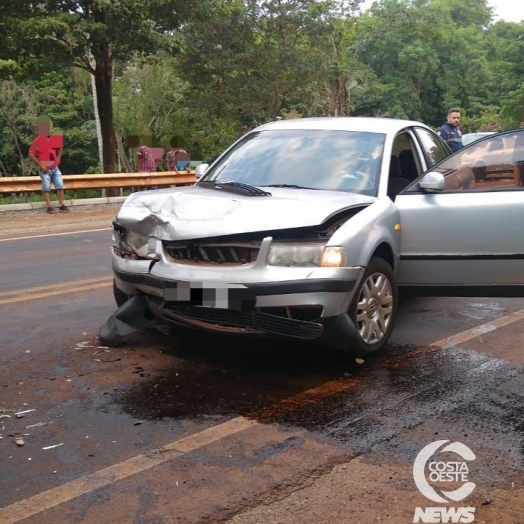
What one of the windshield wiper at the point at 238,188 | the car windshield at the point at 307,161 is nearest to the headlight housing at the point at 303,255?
the windshield wiper at the point at 238,188

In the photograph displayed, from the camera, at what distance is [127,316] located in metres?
5.16

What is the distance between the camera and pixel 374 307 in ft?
16.6

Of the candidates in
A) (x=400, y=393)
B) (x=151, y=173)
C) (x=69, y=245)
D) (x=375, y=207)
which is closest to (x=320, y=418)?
(x=400, y=393)

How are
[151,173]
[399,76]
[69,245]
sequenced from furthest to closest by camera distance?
[399,76] → [151,173] → [69,245]

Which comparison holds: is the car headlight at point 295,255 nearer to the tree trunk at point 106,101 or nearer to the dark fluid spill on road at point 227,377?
the dark fluid spill on road at point 227,377

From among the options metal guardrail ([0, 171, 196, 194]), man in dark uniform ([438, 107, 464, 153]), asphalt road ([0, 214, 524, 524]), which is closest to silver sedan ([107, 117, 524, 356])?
asphalt road ([0, 214, 524, 524])

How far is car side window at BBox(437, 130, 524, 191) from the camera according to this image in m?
5.57

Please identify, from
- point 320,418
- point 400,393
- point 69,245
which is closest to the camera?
point 320,418

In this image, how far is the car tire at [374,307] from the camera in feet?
16.0

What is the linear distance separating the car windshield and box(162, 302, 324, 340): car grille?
52.7 inches

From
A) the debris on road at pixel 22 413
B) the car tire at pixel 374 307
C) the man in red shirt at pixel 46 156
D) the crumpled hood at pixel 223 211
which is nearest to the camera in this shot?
the debris on road at pixel 22 413

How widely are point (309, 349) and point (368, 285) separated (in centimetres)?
69

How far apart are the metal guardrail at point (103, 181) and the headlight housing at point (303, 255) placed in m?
12.3

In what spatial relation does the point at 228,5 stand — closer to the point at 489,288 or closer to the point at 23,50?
the point at 23,50
